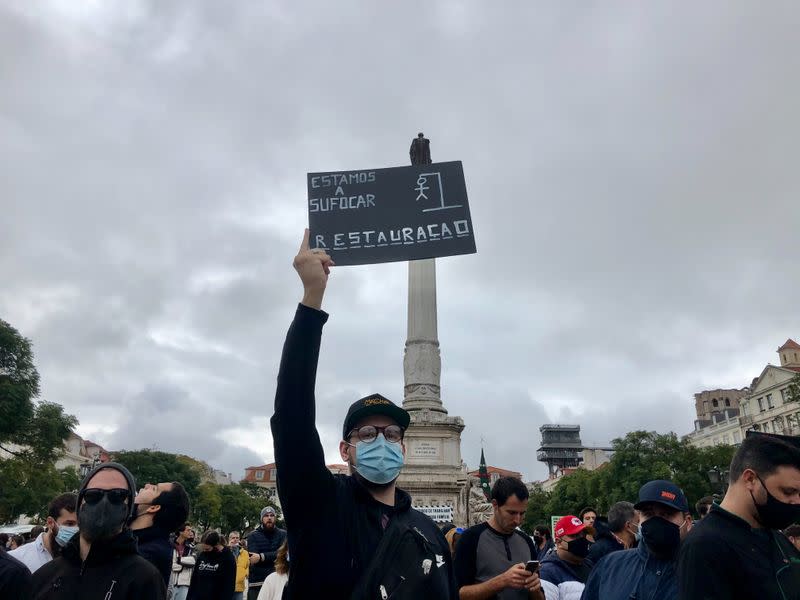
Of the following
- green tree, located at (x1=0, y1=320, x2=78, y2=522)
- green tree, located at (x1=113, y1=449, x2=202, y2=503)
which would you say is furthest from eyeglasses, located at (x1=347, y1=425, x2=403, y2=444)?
green tree, located at (x1=113, y1=449, x2=202, y2=503)

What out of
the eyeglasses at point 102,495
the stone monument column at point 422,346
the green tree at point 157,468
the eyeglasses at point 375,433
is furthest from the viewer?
the green tree at point 157,468

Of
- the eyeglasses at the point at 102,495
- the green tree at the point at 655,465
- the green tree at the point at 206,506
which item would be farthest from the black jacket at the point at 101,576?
the green tree at the point at 206,506

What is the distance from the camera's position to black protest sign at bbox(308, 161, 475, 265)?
187 inches

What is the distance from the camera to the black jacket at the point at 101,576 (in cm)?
308

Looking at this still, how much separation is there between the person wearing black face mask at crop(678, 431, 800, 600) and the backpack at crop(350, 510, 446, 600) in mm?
1272

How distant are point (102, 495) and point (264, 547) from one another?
23.5ft

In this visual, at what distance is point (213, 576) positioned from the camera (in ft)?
25.2

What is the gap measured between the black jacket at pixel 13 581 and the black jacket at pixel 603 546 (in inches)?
210

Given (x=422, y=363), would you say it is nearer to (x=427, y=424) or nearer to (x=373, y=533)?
(x=427, y=424)

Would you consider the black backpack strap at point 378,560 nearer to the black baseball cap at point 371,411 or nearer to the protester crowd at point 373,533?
the protester crowd at point 373,533

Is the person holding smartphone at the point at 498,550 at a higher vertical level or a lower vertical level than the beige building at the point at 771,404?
lower

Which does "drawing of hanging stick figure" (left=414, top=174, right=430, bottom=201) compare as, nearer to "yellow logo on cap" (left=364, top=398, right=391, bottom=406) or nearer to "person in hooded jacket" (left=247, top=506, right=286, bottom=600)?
"yellow logo on cap" (left=364, top=398, right=391, bottom=406)

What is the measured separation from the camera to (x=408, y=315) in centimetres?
3083

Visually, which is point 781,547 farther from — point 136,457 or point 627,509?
point 136,457
